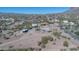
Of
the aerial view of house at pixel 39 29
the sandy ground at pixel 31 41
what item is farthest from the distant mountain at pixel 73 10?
the sandy ground at pixel 31 41

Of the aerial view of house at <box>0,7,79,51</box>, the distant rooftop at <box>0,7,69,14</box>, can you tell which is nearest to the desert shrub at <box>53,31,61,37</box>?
the aerial view of house at <box>0,7,79,51</box>

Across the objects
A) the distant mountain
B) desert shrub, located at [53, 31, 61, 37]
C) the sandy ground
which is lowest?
the sandy ground

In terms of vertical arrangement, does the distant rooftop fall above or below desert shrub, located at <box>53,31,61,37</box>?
above

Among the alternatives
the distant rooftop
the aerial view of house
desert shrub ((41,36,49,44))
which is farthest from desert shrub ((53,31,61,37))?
the distant rooftop

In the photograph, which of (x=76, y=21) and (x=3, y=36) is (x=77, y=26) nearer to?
(x=76, y=21)

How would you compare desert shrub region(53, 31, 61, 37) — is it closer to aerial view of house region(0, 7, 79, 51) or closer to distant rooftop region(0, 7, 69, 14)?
aerial view of house region(0, 7, 79, 51)

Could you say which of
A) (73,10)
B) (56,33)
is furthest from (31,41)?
(73,10)
